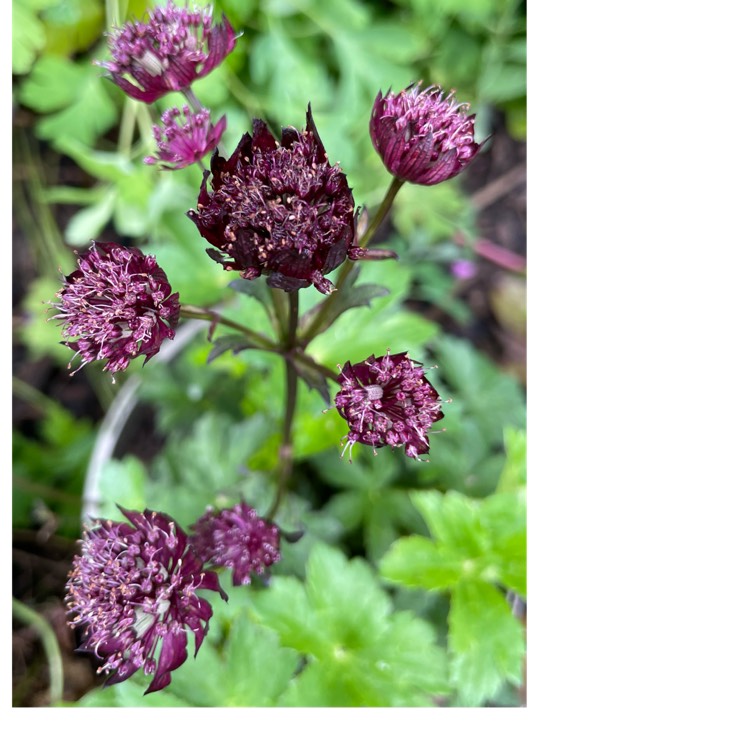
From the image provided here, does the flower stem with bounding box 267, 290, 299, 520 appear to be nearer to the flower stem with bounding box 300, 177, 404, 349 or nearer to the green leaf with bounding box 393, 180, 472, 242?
the flower stem with bounding box 300, 177, 404, 349

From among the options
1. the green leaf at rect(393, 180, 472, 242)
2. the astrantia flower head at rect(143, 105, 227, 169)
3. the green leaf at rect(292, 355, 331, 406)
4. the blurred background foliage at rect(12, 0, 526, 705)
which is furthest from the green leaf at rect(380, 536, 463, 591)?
the green leaf at rect(393, 180, 472, 242)

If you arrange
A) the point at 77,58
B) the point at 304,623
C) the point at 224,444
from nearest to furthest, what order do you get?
the point at 304,623 < the point at 224,444 < the point at 77,58

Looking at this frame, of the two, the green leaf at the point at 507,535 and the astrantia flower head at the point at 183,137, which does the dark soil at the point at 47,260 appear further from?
the astrantia flower head at the point at 183,137

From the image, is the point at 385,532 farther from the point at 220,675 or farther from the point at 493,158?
the point at 493,158

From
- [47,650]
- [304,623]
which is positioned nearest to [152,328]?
[304,623]

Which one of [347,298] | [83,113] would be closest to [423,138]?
[347,298]
